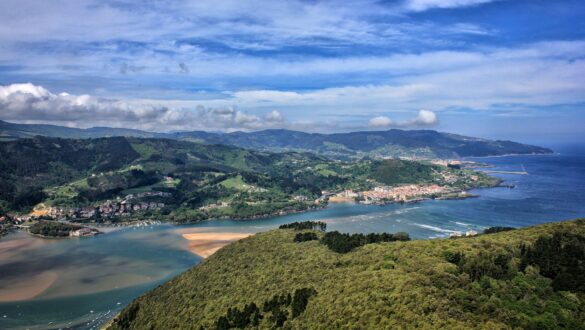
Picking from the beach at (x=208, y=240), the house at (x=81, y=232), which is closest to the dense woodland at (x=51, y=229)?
the house at (x=81, y=232)

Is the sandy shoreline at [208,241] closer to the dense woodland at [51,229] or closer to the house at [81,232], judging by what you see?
the house at [81,232]

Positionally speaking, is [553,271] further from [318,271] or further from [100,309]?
[100,309]

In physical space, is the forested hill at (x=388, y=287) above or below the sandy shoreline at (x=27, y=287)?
above

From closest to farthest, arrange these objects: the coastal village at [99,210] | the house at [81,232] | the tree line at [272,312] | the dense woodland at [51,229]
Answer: the tree line at [272,312], the dense woodland at [51,229], the house at [81,232], the coastal village at [99,210]

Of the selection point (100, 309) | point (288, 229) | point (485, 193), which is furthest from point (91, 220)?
point (485, 193)

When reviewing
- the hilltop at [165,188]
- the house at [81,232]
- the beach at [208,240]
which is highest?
the hilltop at [165,188]

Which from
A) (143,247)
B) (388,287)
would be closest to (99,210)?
(143,247)
